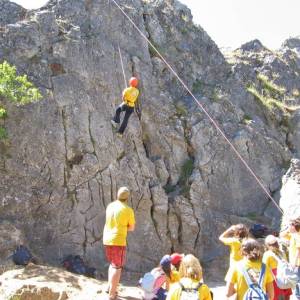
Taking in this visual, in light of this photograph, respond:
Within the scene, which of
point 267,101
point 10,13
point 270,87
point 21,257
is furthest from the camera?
point 270,87

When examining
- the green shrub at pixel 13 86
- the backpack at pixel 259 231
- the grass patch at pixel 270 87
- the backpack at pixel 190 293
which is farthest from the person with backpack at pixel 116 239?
the grass patch at pixel 270 87

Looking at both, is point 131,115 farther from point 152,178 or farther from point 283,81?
point 283,81

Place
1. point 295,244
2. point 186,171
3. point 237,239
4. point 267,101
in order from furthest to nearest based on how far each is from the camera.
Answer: point 267,101 → point 186,171 → point 295,244 → point 237,239

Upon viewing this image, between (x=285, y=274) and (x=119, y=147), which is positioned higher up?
(x=119, y=147)

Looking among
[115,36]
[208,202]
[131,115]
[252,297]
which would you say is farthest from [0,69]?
[252,297]

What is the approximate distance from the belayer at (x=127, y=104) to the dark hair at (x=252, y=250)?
8672mm

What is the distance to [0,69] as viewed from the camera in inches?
490

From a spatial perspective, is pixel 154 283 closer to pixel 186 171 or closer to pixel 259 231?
pixel 259 231

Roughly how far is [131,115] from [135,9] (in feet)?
17.5

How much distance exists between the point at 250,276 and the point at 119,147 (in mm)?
9834

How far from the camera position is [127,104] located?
1448 cm

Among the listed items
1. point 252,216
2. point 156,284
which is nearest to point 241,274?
point 156,284

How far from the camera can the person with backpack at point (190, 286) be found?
5496 millimetres

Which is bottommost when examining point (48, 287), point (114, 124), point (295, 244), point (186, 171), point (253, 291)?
point (48, 287)
